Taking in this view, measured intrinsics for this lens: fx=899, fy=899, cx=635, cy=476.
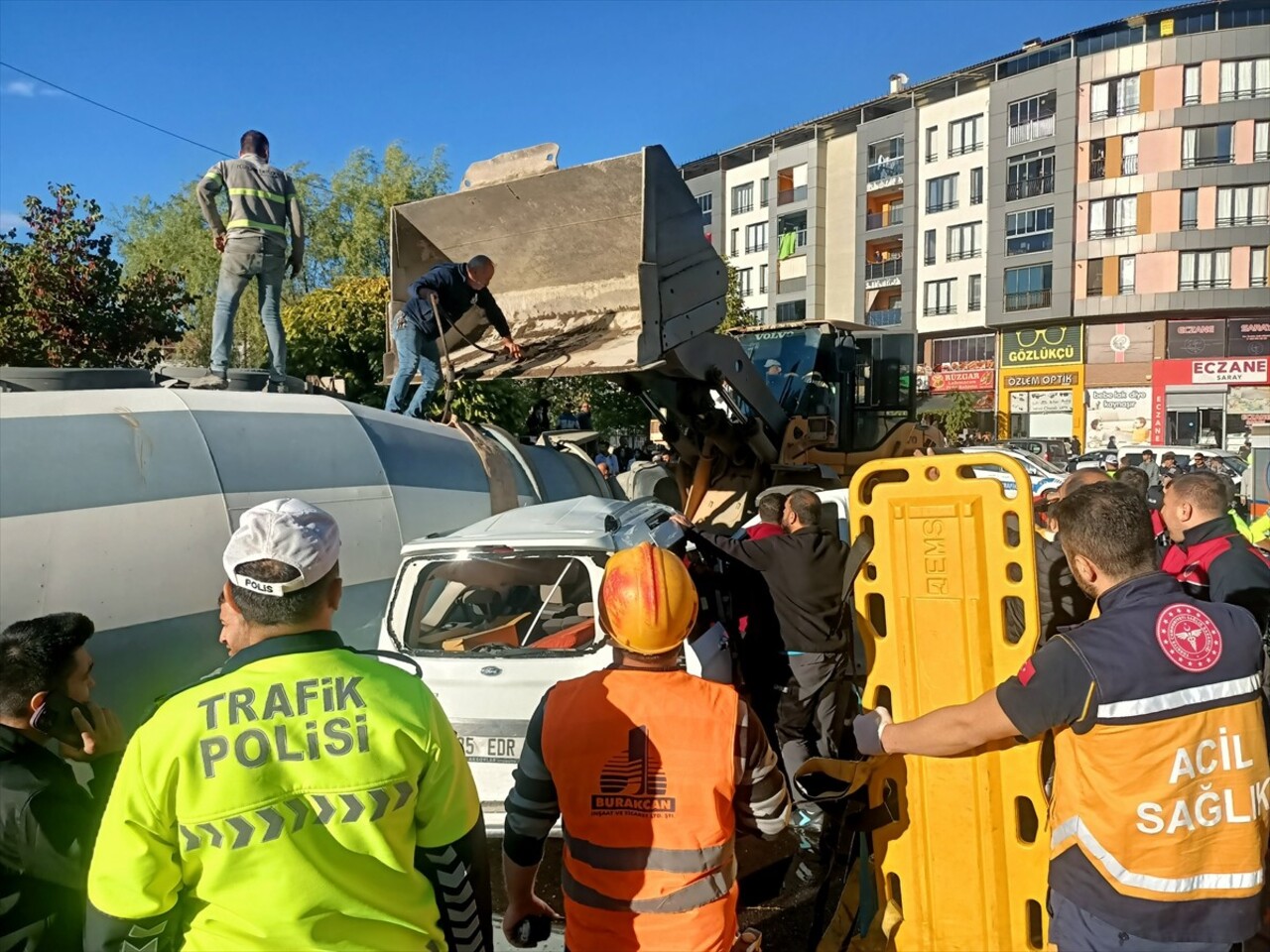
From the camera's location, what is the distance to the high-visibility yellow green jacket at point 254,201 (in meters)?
5.91

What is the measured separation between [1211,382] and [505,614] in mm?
38336

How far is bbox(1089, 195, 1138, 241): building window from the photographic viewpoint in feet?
120

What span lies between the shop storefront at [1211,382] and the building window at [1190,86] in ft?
28.5

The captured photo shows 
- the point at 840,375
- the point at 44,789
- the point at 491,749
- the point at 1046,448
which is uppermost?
the point at 840,375

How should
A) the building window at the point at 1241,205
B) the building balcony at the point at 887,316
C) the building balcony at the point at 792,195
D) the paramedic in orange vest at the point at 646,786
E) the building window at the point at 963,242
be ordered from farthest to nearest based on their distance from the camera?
the building balcony at the point at 792,195
the building balcony at the point at 887,316
the building window at the point at 963,242
the building window at the point at 1241,205
the paramedic in orange vest at the point at 646,786

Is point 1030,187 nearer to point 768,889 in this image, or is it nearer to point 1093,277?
point 1093,277

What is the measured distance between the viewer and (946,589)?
2.72 meters

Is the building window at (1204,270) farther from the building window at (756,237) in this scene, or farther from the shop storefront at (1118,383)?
the building window at (756,237)

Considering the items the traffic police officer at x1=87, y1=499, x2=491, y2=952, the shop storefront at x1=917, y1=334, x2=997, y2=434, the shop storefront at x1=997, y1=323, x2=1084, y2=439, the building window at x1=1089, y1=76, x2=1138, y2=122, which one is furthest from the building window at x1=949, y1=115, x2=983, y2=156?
the traffic police officer at x1=87, y1=499, x2=491, y2=952

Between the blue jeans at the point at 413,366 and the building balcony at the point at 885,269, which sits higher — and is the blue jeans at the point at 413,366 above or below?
below

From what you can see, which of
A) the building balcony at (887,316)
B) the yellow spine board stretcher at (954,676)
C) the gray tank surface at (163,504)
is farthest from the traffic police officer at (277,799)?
the building balcony at (887,316)

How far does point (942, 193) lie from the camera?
41.8 metres

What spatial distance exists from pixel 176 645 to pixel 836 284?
45056 mm

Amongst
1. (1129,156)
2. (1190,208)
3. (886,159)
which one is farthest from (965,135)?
(1190,208)
